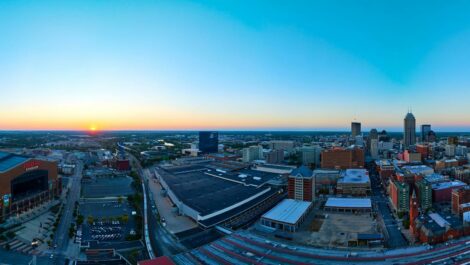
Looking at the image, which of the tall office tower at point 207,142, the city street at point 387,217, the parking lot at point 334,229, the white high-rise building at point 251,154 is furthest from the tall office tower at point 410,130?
the parking lot at point 334,229

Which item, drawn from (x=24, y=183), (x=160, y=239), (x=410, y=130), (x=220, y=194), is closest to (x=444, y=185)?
(x=220, y=194)

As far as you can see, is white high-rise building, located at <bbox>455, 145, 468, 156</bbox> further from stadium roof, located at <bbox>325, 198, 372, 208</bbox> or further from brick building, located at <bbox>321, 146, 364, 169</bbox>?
stadium roof, located at <bbox>325, 198, 372, 208</bbox>

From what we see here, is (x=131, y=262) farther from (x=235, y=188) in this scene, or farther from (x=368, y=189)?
(x=368, y=189)

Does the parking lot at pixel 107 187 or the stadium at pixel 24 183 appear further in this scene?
the parking lot at pixel 107 187

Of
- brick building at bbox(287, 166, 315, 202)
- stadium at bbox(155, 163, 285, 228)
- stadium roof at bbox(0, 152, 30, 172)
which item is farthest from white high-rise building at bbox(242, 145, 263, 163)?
stadium roof at bbox(0, 152, 30, 172)

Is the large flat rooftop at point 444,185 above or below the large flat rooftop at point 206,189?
above

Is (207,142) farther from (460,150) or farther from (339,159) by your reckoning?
(460,150)

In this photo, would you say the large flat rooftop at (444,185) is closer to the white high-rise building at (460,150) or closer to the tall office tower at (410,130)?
the white high-rise building at (460,150)
